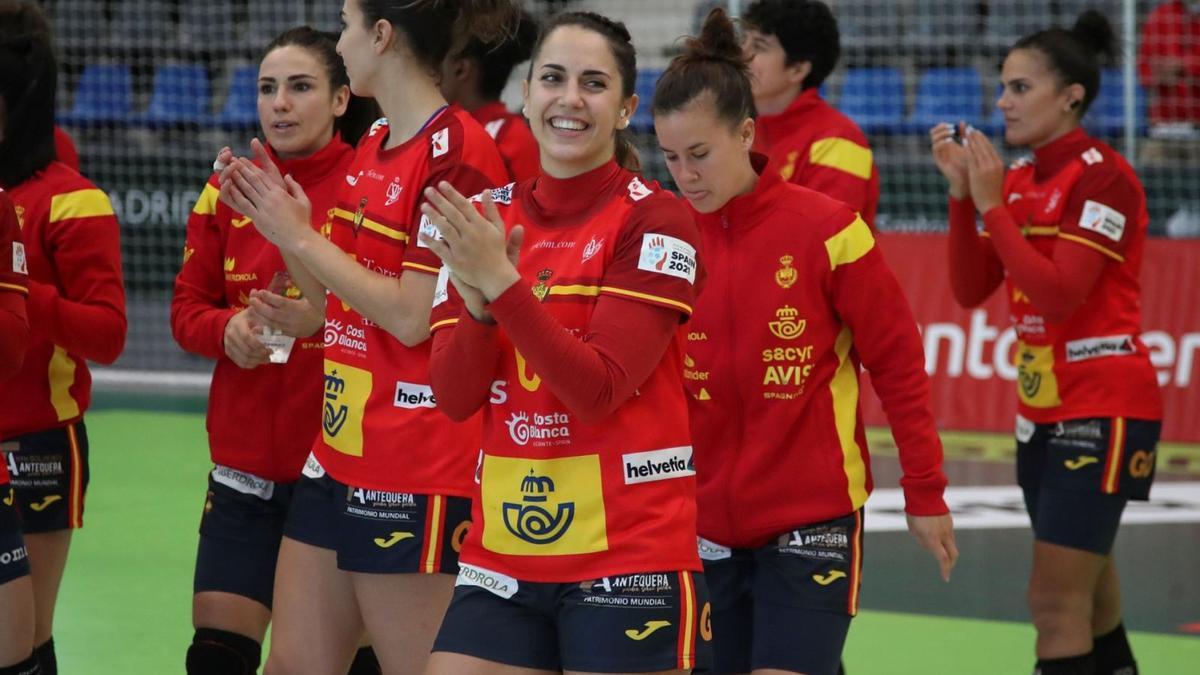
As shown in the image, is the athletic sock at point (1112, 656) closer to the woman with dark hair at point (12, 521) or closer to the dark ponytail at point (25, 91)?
the woman with dark hair at point (12, 521)

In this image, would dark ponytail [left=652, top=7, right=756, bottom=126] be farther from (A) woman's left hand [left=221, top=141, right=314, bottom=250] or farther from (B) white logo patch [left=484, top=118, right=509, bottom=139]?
(B) white logo patch [left=484, top=118, right=509, bottom=139]

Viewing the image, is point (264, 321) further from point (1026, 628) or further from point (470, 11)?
point (1026, 628)

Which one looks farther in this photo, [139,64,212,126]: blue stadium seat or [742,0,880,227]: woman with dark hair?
[139,64,212,126]: blue stadium seat

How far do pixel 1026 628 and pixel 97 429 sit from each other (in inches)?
233

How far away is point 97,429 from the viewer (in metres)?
9.98

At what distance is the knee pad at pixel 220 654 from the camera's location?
13.3 ft

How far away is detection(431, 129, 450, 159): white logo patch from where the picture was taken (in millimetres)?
3525

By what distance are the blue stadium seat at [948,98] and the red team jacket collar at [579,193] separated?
8.99 meters

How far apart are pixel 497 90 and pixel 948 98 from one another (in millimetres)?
7417

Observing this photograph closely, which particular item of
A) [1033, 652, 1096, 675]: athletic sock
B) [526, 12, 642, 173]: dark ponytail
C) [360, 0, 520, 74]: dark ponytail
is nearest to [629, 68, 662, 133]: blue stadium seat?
[1033, 652, 1096, 675]: athletic sock

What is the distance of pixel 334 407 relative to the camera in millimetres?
3693

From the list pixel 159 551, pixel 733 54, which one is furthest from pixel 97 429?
pixel 733 54

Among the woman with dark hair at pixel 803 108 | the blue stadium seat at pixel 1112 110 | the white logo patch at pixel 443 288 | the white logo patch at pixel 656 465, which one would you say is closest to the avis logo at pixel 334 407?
the white logo patch at pixel 443 288

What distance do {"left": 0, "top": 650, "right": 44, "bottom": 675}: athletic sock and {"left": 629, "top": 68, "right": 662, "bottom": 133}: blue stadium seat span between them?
26.4ft
